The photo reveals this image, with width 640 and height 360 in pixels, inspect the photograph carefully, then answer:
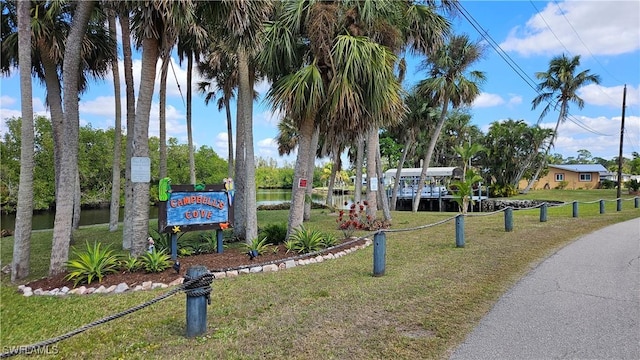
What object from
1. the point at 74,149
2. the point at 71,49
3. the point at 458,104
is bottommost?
the point at 74,149

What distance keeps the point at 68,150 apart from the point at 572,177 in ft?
180

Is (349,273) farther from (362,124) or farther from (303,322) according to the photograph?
(362,124)

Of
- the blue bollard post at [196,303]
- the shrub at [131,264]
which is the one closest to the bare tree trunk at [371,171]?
the shrub at [131,264]

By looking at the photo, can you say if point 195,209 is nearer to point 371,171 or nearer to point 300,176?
point 300,176

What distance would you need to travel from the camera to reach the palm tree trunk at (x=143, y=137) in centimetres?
671

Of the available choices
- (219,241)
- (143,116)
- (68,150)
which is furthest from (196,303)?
(68,150)

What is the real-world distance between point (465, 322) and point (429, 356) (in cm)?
98

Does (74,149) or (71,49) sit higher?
(71,49)

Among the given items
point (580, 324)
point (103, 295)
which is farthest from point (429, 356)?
point (103, 295)

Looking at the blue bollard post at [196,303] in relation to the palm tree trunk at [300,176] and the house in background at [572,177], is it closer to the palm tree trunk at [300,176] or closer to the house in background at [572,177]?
the palm tree trunk at [300,176]

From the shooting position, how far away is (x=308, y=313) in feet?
14.0

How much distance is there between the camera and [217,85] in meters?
17.6

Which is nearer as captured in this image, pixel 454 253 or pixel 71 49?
pixel 71 49

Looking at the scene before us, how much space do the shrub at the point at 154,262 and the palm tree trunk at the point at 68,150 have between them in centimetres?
140
